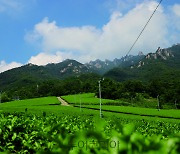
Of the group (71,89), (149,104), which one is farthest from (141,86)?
(71,89)

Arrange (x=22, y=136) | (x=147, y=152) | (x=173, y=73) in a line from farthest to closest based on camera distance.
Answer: (x=173, y=73), (x=22, y=136), (x=147, y=152)

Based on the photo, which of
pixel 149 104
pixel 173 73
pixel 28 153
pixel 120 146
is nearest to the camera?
pixel 120 146

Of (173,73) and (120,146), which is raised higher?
(173,73)

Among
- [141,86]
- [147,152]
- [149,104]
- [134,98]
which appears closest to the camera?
[147,152]

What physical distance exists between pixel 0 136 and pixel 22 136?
538 millimetres

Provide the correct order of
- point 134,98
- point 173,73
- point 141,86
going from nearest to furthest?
point 134,98
point 141,86
point 173,73

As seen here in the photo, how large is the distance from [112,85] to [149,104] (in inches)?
807

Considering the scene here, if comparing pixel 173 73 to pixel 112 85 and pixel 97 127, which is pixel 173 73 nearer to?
pixel 112 85

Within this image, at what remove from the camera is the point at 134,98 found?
130 meters

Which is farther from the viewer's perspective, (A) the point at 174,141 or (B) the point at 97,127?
(B) the point at 97,127

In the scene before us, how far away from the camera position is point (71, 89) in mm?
164125

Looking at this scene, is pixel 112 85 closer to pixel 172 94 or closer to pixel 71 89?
pixel 172 94

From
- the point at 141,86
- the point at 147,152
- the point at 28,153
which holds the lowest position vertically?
the point at 28,153

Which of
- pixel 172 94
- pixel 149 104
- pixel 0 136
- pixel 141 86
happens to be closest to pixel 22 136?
pixel 0 136
